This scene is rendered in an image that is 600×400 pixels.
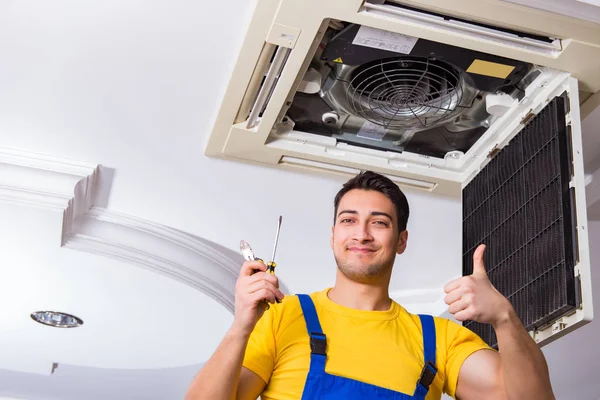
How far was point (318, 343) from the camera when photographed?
1702 millimetres

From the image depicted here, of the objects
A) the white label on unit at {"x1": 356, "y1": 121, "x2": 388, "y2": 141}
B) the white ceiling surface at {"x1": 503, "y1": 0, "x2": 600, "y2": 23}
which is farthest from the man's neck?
the white label on unit at {"x1": 356, "y1": 121, "x2": 388, "y2": 141}

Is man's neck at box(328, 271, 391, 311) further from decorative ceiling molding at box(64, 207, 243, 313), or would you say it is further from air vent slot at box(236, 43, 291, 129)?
decorative ceiling molding at box(64, 207, 243, 313)

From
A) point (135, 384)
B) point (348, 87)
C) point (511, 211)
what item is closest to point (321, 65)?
point (348, 87)

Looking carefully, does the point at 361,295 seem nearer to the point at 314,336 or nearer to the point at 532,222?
the point at 314,336

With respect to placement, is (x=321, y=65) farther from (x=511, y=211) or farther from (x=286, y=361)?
(x=286, y=361)

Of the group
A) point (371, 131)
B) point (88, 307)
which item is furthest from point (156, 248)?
point (371, 131)

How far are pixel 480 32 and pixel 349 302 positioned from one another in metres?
1.18

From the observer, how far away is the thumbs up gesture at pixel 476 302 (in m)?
1.59

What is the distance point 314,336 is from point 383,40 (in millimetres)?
1255

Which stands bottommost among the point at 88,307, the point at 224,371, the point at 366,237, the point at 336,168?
the point at 224,371

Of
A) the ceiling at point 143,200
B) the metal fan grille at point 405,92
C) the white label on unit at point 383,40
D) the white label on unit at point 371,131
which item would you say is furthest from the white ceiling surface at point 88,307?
the white label on unit at point 383,40

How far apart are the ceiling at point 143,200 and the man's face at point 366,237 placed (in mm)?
1083

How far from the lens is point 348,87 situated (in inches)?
115

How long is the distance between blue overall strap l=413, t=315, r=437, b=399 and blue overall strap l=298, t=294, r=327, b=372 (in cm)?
22
